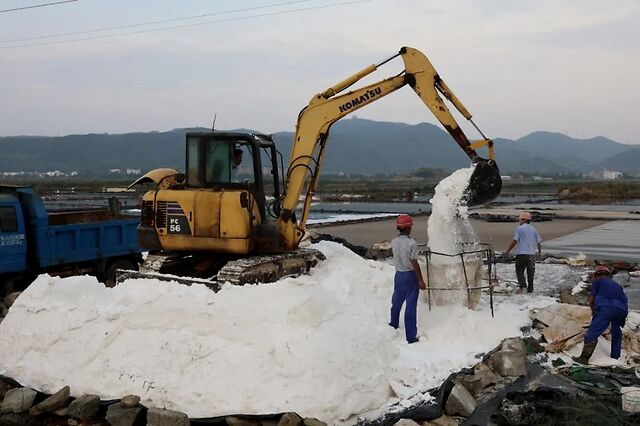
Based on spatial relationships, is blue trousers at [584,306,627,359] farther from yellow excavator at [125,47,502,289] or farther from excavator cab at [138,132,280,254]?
excavator cab at [138,132,280,254]

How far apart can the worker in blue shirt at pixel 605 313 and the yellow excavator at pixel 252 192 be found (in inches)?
98.3

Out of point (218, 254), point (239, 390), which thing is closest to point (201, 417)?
point (239, 390)

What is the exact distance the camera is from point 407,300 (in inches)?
329

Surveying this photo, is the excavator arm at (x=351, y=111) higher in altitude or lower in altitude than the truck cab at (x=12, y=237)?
higher

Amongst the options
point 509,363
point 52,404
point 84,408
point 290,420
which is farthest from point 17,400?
point 509,363

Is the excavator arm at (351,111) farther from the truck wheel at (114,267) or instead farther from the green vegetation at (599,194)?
the green vegetation at (599,194)

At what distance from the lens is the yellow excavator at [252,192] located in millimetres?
9344

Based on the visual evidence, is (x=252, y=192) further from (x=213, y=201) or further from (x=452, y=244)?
(x=452, y=244)

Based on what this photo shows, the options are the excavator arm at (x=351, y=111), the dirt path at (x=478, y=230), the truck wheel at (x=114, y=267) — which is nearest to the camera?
the excavator arm at (x=351, y=111)

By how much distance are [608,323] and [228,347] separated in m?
4.93

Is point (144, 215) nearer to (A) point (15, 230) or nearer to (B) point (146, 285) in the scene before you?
(B) point (146, 285)

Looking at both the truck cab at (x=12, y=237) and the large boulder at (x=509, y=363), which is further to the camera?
the truck cab at (x=12, y=237)

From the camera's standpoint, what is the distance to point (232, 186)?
31.8ft

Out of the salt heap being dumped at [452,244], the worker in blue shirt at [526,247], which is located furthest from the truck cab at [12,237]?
the worker in blue shirt at [526,247]
